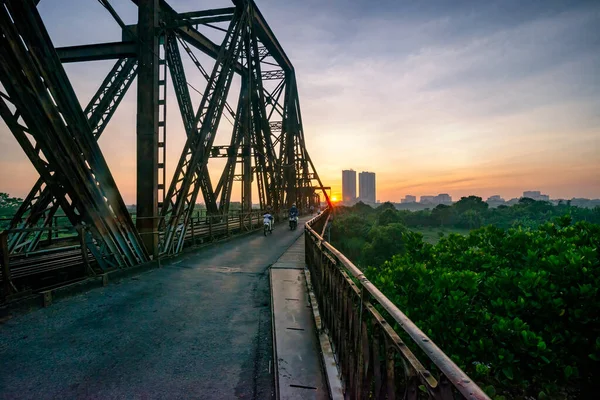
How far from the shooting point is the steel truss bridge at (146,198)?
205 cm

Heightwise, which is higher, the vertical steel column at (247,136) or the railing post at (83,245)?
the vertical steel column at (247,136)

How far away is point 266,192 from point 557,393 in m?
18.6

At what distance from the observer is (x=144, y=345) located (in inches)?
147

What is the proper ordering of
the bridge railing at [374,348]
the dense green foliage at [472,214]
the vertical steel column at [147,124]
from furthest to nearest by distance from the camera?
the dense green foliage at [472,214]
the vertical steel column at [147,124]
the bridge railing at [374,348]

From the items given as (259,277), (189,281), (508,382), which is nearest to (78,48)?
(189,281)

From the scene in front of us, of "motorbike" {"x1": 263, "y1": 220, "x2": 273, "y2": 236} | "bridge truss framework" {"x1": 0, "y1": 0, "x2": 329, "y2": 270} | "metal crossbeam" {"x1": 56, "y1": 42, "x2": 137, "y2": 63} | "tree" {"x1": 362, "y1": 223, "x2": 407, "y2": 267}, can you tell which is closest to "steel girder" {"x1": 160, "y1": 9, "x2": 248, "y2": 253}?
"bridge truss framework" {"x1": 0, "y1": 0, "x2": 329, "y2": 270}

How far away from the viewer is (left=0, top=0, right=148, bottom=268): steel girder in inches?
201

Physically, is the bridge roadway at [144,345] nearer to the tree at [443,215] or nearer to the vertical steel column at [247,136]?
the vertical steel column at [247,136]

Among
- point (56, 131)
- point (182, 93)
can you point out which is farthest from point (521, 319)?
point (182, 93)

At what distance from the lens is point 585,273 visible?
10.2 ft

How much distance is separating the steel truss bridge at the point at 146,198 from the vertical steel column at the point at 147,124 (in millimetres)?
28

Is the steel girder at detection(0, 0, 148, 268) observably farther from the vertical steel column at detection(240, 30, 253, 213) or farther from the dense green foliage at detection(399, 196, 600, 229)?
the dense green foliage at detection(399, 196, 600, 229)

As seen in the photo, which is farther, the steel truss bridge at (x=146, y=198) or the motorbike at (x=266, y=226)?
the motorbike at (x=266, y=226)

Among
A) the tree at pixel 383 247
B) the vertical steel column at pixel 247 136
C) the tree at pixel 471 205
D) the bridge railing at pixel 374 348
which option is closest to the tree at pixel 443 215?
the tree at pixel 471 205
